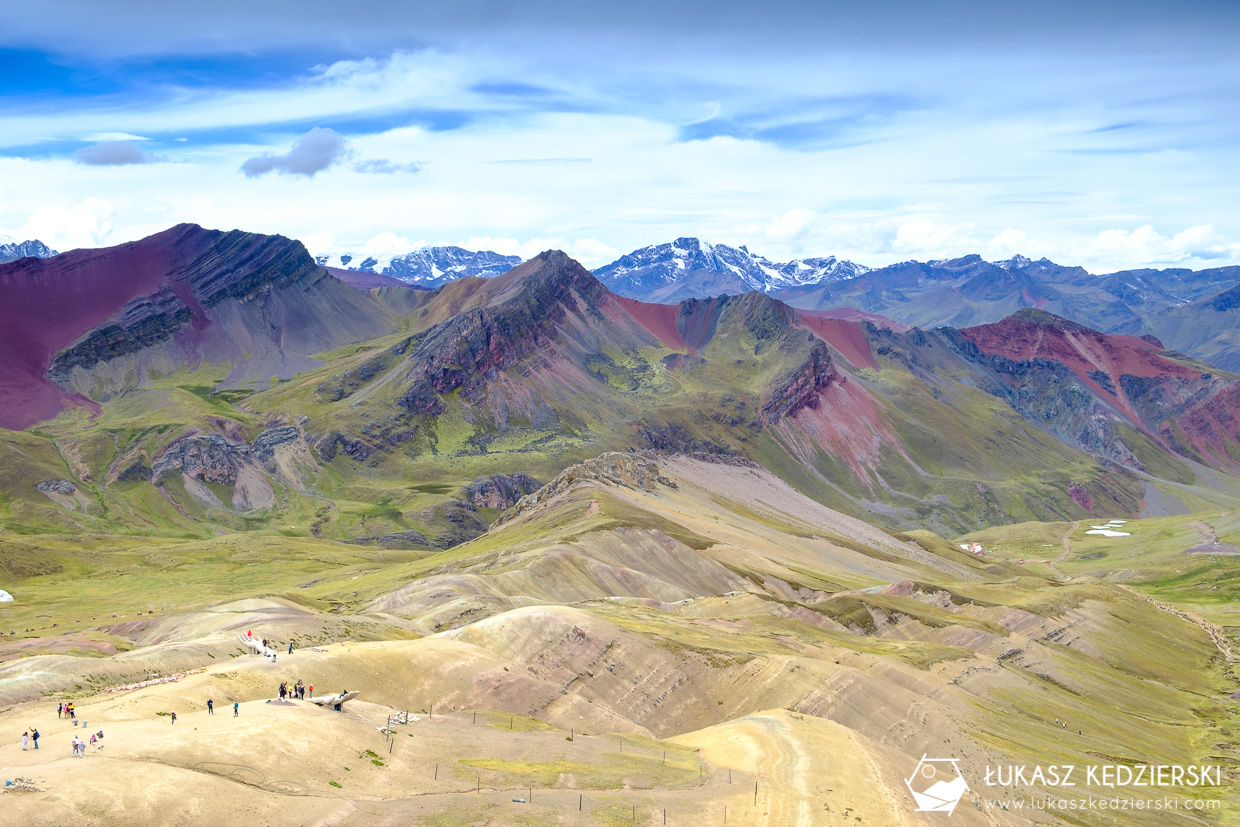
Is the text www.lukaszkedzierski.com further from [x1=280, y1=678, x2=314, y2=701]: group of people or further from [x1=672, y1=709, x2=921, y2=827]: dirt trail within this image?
[x1=280, y1=678, x2=314, y2=701]: group of people

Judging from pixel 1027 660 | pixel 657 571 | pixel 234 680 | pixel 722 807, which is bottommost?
pixel 1027 660

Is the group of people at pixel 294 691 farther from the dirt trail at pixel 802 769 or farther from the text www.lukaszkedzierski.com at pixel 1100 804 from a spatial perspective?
the text www.lukaszkedzierski.com at pixel 1100 804

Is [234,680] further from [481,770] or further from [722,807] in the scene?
[722,807]

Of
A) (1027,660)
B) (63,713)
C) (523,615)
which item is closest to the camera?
(63,713)

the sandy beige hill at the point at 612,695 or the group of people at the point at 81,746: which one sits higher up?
the group of people at the point at 81,746

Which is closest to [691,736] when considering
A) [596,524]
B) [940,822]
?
[940,822]

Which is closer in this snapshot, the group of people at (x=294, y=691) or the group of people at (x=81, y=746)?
the group of people at (x=81, y=746)

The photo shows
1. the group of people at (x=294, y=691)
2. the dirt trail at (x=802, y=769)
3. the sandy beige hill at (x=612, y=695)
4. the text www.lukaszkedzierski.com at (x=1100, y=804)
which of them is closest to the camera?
the sandy beige hill at (x=612, y=695)

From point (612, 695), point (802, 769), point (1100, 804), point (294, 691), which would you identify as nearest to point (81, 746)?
point (294, 691)

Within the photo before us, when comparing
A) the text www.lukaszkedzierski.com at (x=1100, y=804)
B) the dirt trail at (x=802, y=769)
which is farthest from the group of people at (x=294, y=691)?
the text www.lukaszkedzierski.com at (x=1100, y=804)
